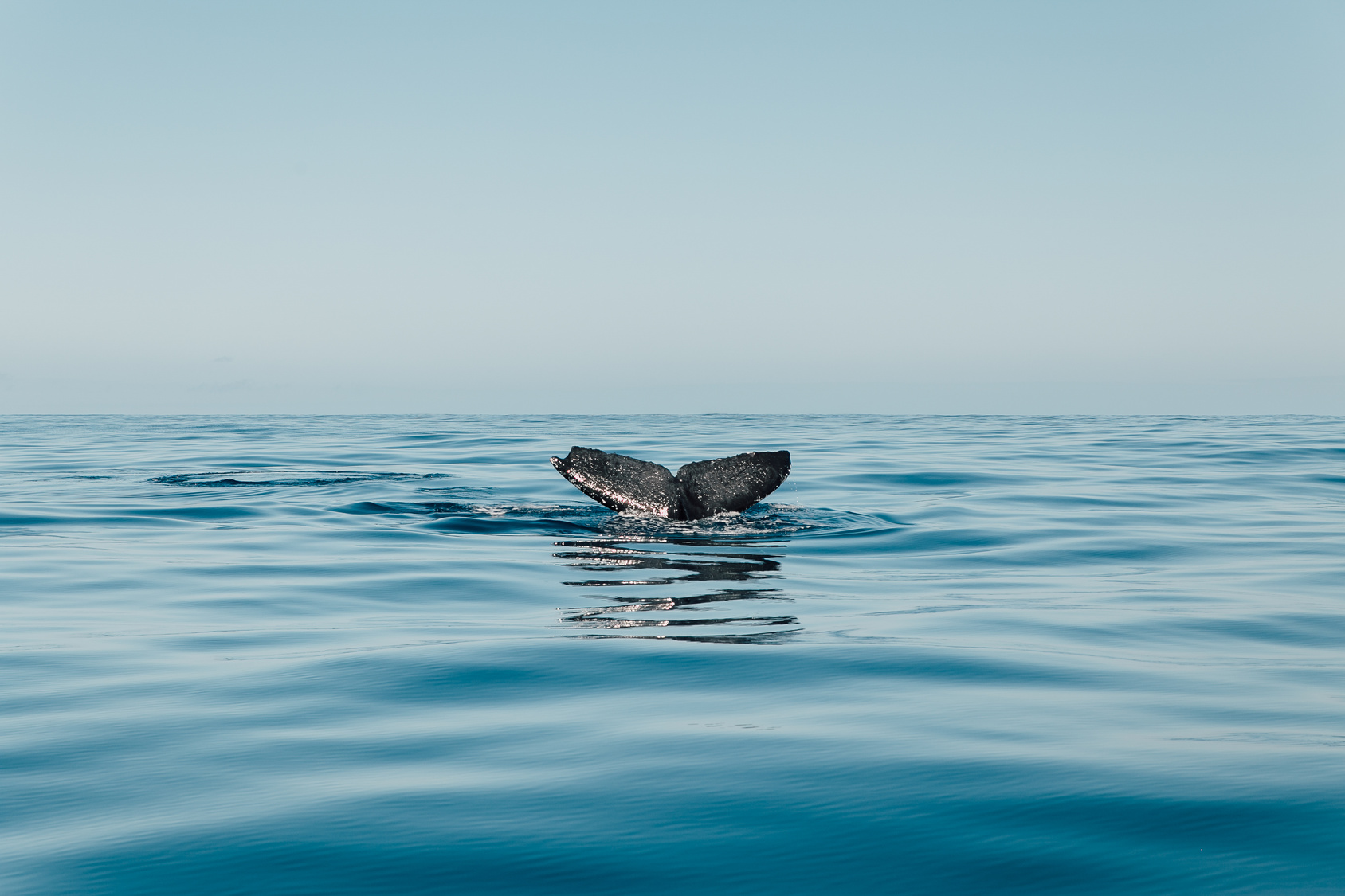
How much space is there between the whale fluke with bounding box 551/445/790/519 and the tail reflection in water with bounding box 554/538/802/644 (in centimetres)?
92

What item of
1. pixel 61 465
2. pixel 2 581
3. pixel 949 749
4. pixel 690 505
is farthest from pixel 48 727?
pixel 61 465

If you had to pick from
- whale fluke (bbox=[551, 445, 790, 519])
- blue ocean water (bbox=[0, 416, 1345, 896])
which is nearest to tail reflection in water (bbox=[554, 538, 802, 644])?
blue ocean water (bbox=[0, 416, 1345, 896])

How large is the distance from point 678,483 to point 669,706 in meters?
6.24

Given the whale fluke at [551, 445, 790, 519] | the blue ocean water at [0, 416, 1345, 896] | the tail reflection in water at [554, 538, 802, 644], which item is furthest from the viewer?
the whale fluke at [551, 445, 790, 519]

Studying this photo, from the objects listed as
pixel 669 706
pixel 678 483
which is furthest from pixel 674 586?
pixel 678 483

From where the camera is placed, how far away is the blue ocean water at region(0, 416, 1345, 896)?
297 cm

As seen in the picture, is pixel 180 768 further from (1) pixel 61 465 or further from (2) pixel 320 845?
(1) pixel 61 465

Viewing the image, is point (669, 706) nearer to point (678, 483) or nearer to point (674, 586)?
point (674, 586)

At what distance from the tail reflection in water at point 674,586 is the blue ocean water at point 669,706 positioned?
4 cm

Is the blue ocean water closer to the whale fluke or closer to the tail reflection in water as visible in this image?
the tail reflection in water

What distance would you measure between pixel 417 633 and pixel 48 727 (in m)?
2.14

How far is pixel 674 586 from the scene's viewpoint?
7688 mm

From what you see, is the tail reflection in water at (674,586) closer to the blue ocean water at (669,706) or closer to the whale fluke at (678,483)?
the blue ocean water at (669,706)

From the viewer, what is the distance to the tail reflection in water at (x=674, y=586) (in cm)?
623
